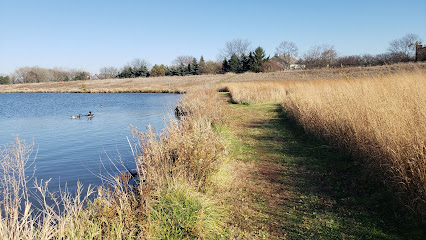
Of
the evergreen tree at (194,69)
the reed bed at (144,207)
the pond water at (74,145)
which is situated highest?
the evergreen tree at (194,69)

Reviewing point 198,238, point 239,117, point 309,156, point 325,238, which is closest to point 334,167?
point 309,156

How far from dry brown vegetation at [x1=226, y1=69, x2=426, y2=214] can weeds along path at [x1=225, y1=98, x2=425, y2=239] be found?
276mm

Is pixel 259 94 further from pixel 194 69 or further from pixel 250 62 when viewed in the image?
pixel 194 69

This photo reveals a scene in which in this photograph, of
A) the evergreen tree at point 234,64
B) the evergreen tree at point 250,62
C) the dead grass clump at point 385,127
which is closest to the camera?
the dead grass clump at point 385,127

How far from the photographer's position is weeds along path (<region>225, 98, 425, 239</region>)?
3256 millimetres

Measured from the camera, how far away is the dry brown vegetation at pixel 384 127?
3.48 meters

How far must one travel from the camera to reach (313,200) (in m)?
4.08

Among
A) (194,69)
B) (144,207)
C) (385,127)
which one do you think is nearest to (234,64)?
(194,69)

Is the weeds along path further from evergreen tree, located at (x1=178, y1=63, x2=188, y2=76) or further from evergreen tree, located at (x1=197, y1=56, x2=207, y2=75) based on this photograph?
evergreen tree, located at (x1=178, y1=63, x2=188, y2=76)

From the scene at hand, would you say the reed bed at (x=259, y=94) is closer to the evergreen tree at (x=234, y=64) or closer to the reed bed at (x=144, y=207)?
the reed bed at (x=144, y=207)

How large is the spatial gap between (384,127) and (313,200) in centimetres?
171

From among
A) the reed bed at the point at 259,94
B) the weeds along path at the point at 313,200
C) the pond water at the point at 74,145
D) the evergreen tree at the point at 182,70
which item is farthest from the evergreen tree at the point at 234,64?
the weeds along path at the point at 313,200

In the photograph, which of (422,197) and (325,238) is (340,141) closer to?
(422,197)

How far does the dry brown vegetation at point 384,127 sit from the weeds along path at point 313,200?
10.9 inches
